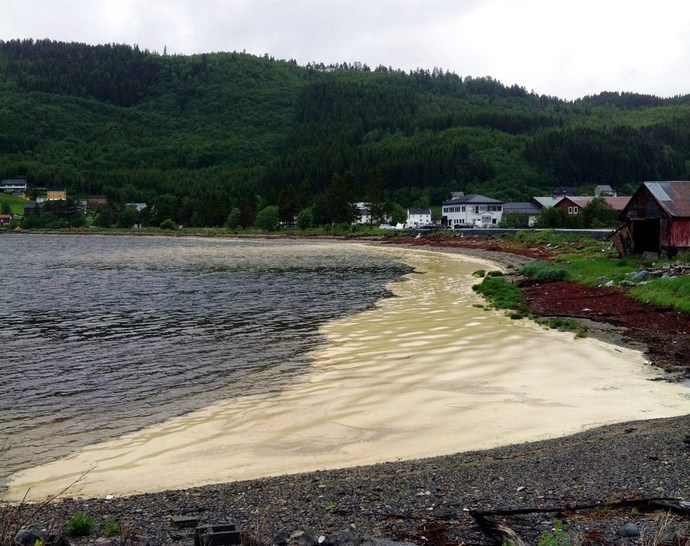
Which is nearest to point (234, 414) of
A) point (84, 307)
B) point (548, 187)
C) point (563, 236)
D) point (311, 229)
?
point (84, 307)

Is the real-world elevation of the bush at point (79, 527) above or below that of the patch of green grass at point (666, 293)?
below

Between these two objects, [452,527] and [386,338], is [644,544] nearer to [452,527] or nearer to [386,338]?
[452,527]

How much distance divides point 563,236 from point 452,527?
223 feet

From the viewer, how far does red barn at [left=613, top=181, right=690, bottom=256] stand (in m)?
39.2

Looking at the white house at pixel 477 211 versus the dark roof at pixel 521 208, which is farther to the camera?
the white house at pixel 477 211

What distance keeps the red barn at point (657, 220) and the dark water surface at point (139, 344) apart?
1612cm

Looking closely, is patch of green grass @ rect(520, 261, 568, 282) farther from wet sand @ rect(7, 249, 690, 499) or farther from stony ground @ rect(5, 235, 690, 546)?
stony ground @ rect(5, 235, 690, 546)

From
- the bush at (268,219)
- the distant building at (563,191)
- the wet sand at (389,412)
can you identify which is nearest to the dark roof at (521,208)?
the distant building at (563,191)

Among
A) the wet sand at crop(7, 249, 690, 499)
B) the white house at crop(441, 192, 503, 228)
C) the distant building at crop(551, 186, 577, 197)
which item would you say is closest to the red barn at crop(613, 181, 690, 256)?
the wet sand at crop(7, 249, 690, 499)

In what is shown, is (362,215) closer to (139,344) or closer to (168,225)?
(168,225)

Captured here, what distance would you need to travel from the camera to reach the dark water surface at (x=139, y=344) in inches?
559

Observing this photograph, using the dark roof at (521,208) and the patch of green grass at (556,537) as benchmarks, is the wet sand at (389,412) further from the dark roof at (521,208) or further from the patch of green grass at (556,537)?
the dark roof at (521,208)

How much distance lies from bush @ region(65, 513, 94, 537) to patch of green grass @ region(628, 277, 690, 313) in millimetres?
22743

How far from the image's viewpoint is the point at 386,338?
23.2 meters
